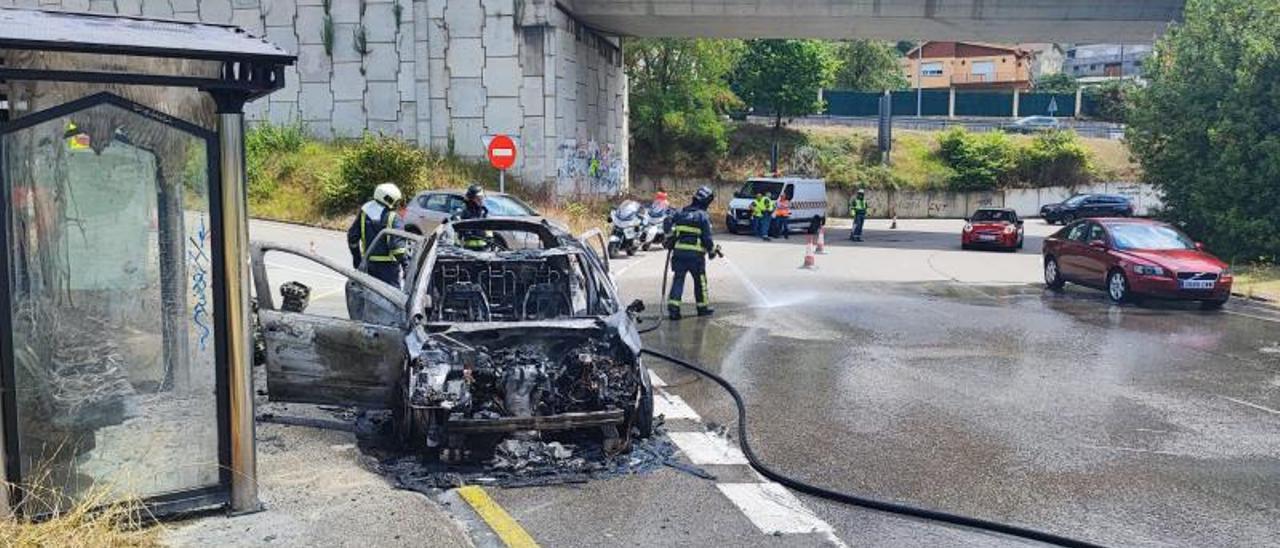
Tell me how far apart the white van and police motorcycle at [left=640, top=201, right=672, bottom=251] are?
6939 mm

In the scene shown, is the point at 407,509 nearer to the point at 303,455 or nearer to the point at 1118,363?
the point at 303,455

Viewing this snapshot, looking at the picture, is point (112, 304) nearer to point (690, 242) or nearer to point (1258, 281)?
point (690, 242)

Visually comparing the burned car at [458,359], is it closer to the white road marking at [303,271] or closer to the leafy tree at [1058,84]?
the white road marking at [303,271]

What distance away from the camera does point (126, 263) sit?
17.9 feet

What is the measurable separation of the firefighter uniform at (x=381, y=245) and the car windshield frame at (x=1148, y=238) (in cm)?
1202

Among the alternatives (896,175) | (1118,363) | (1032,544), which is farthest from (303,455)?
(896,175)

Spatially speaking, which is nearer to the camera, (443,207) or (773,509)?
(773,509)

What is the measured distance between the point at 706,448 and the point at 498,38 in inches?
997

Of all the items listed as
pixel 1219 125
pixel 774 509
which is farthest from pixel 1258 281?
pixel 774 509

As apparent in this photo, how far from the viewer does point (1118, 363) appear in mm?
11484

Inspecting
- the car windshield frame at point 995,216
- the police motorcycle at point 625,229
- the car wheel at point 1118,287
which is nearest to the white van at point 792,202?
the car windshield frame at point 995,216

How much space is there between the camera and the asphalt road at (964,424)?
6125 mm

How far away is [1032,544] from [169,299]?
4854mm

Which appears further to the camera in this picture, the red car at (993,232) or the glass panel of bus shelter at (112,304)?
the red car at (993,232)
